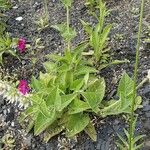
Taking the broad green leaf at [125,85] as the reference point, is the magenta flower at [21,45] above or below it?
below

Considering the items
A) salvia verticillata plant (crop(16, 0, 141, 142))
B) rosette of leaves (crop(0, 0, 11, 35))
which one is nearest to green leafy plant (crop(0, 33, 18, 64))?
rosette of leaves (crop(0, 0, 11, 35))

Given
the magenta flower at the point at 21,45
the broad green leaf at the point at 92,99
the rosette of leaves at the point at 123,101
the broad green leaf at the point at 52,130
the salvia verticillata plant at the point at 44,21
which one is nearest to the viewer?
the rosette of leaves at the point at 123,101

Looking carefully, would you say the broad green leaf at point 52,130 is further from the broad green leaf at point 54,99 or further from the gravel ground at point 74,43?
the broad green leaf at point 54,99

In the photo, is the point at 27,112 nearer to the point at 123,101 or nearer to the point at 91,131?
the point at 91,131

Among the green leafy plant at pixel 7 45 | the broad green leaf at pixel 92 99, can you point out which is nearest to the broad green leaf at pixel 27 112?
the broad green leaf at pixel 92 99

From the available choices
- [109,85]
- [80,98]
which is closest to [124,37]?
[109,85]

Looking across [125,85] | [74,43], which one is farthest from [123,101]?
[74,43]

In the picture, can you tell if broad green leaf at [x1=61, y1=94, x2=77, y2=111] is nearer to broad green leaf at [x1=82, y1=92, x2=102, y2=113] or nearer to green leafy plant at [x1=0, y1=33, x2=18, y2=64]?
broad green leaf at [x1=82, y1=92, x2=102, y2=113]
